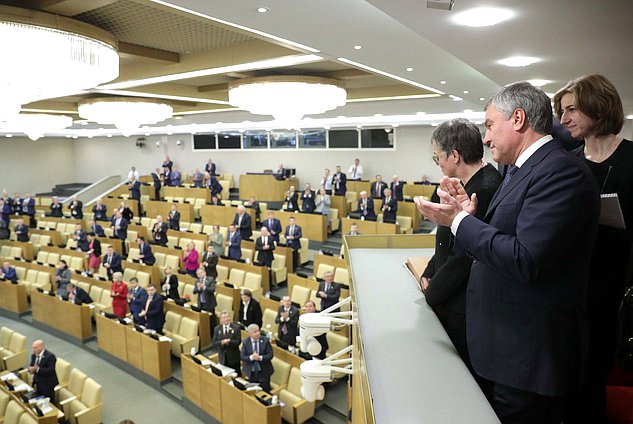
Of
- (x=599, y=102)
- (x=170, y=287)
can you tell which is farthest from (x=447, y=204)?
(x=170, y=287)

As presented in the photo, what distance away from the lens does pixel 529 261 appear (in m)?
1.14

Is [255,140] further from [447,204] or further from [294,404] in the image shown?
[447,204]

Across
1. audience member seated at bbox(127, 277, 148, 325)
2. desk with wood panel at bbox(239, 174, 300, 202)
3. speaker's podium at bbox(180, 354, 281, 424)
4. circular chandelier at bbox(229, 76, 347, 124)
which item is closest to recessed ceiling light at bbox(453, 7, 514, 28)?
circular chandelier at bbox(229, 76, 347, 124)

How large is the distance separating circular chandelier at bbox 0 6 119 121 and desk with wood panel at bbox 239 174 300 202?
12710 millimetres

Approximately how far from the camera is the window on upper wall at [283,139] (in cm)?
1888

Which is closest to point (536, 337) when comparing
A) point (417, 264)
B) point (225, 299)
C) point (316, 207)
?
point (417, 264)

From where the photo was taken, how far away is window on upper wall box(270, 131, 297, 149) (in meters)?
18.9

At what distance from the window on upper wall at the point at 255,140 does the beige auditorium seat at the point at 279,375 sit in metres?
13.5

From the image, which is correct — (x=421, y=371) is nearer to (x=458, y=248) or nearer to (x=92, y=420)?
(x=458, y=248)

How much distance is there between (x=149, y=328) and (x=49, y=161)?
19.2 meters

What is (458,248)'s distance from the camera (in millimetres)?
1349

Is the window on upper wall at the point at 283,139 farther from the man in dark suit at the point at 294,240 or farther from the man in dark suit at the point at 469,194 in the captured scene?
the man in dark suit at the point at 469,194

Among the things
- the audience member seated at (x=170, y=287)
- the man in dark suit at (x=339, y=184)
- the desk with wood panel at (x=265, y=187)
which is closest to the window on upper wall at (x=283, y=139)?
the desk with wood panel at (x=265, y=187)

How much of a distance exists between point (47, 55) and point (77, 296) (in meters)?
7.26
